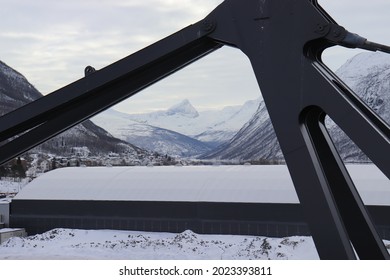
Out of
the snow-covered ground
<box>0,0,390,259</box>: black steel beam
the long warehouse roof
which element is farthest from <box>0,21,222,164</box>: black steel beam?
the long warehouse roof

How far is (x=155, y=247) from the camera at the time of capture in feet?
83.2

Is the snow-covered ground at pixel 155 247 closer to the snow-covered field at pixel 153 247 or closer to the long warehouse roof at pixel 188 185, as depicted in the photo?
the snow-covered field at pixel 153 247

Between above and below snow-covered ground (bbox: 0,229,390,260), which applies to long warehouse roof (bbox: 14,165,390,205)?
above

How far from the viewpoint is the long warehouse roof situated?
27.2 m

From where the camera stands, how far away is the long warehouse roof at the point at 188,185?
89.4 ft

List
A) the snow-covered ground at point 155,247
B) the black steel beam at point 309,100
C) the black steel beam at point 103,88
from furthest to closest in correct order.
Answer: the snow-covered ground at point 155,247
the black steel beam at point 103,88
the black steel beam at point 309,100

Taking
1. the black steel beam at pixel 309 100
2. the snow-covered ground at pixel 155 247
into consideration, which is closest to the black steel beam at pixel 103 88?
the black steel beam at pixel 309 100

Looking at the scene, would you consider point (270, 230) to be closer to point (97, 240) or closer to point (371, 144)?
point (97, 240)

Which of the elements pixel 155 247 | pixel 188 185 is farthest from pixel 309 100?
A: pixel 188 185

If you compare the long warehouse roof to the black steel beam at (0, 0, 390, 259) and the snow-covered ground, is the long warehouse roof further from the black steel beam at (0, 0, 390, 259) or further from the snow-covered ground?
the black steel beam at (0, 0, 390, 259)

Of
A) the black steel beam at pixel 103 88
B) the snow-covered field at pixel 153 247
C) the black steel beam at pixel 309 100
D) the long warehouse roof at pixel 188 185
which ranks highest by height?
the long warehouse roof at pixel 188 185

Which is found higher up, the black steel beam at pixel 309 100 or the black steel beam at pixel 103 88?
the black steel beam at pixel 103 88

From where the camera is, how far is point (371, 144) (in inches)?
245

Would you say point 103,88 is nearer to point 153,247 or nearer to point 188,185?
point 153,247
